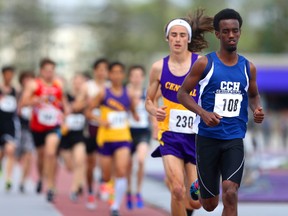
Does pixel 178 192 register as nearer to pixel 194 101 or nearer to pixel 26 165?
pixel 194 101

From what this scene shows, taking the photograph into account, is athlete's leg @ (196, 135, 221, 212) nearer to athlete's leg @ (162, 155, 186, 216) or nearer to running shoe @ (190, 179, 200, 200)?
running shoe @ (190, 179, 200, 200)

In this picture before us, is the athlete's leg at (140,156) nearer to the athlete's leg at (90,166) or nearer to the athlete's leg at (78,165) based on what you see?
the athlete's leg at (90,166)

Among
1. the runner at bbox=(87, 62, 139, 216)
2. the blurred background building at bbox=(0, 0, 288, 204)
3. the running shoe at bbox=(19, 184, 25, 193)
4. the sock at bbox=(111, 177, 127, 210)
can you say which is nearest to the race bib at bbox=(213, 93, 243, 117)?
the sock at bbox=(111, 177, 127, 210)

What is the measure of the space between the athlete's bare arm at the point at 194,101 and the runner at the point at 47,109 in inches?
290

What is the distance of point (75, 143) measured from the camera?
17391 millimetres

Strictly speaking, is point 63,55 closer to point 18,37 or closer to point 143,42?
point 143,42

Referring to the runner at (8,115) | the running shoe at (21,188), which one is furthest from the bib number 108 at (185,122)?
the runner at (8,115)

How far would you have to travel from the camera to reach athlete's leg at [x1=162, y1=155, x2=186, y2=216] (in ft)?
33.4

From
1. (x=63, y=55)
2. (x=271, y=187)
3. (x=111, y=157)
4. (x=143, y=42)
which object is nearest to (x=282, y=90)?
(x=143, y=42)

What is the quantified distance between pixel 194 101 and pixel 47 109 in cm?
778

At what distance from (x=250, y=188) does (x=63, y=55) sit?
111m

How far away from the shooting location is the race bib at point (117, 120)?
1435 cm

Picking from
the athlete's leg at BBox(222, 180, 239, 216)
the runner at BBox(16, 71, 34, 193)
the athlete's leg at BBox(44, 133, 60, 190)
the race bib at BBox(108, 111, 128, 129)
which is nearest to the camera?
the athlete's leg at BBox(222, 180, 239, 216)

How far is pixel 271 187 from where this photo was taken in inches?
732
